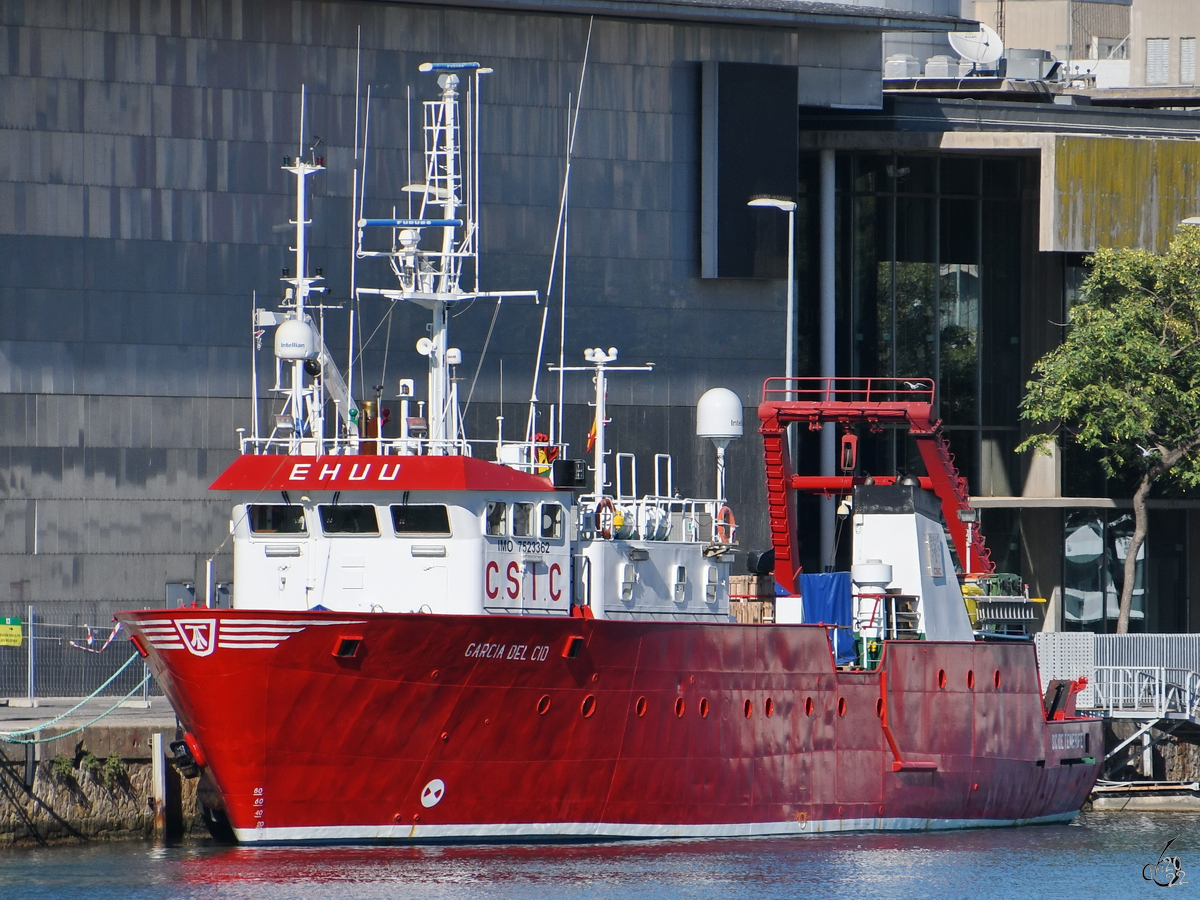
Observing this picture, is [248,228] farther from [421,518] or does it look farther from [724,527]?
[421,518]

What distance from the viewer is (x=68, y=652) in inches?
1549

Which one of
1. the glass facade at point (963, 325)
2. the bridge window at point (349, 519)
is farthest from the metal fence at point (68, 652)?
the glass facade at point (963, 325)

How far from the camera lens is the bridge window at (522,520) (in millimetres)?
28672

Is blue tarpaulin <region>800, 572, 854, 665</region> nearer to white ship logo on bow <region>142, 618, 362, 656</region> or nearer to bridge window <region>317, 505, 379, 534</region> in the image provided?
bridge window <region>317, 505, 379, 534</region>

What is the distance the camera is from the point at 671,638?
29.5m

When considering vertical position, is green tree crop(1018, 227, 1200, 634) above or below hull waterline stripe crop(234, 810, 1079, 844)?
above

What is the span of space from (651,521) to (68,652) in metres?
14.6

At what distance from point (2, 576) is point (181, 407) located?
16.2 ft

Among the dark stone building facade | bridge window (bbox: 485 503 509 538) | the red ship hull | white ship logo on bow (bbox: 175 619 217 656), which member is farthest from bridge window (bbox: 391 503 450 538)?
the dark stone building facade

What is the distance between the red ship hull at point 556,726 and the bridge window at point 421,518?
5.15ft

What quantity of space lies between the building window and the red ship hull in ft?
176

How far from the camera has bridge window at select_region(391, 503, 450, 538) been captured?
92.1ft

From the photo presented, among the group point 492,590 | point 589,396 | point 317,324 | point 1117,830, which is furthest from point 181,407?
point 1117,830

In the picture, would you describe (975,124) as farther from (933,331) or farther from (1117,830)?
(1117,830)
